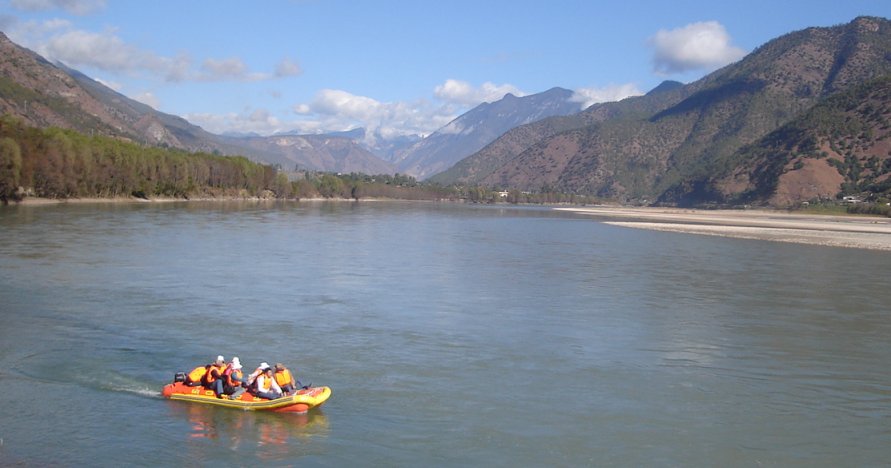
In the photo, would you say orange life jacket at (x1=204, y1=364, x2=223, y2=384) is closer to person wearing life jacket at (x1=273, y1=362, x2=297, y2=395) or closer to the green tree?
person wearing life jacket at (x1=273, y1=362, x2=297, y2=395)

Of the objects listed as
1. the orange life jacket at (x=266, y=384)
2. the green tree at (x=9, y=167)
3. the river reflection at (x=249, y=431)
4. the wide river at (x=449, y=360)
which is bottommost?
the river reflection at (x=249, y=431)

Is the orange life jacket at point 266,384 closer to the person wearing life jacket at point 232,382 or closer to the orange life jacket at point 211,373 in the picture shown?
the person wearing life jacket at point 232,382

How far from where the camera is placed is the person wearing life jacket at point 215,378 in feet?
66.3

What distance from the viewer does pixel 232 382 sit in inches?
803

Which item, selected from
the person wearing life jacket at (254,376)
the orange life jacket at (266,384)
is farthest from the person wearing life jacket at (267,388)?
the person wearing life jacket at (254,376)

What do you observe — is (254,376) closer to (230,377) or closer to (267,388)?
(267,388)

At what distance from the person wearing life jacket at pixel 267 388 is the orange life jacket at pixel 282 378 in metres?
0.16

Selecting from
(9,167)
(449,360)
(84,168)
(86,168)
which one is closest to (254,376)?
(449,360)

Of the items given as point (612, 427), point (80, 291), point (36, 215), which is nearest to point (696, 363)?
point (612, 427)

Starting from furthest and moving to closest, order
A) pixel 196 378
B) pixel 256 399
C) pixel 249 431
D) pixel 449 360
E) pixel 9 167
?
pixel 9 167 < pixel 449 360 < pixel 196 378 < pixel 256 399 < pixel 249 431

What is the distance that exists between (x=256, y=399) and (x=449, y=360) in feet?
23.4

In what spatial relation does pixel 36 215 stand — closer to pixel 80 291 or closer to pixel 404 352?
pixel 80 291

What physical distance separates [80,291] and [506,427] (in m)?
25.3

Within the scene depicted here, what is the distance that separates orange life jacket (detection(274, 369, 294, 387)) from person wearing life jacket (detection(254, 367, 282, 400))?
0.16 m
